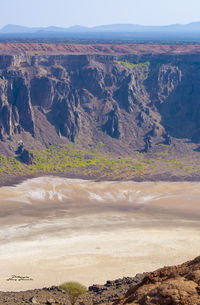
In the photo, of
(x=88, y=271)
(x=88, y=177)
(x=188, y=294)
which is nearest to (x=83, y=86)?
(x=88, y=177)

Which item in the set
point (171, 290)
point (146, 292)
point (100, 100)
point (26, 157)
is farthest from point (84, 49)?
point (171, 290)

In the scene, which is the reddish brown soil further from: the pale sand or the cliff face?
the pale sand

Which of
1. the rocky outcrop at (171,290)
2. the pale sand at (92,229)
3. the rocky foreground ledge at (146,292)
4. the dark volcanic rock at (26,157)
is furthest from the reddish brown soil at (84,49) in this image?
the rocky outcrop at (171,290)

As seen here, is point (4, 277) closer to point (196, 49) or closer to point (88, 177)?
point (88, 177)

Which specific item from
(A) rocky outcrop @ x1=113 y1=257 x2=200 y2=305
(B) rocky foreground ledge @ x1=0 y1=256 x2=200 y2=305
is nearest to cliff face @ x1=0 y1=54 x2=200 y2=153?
(B) rocky foreground ledge @ x1=0 y1=256 x2=200 y2=305

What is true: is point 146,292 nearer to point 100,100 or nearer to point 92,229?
point 92,229

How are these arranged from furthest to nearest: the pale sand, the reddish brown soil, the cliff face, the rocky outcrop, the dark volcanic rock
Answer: the reddish brown soil < the cliff face < the dark volcanic rock < the pale sand < the rocky outcrop
